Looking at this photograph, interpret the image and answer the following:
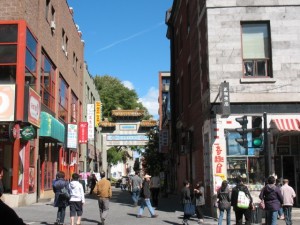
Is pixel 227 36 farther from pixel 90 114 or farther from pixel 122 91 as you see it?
pixel 122 91

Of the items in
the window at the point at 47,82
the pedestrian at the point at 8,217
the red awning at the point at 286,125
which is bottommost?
the pedestrian at the point at 8,217

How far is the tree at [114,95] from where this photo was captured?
7356 centimetres

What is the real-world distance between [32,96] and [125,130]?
4045cm

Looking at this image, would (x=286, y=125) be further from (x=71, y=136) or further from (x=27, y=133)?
(x=71, y=136)

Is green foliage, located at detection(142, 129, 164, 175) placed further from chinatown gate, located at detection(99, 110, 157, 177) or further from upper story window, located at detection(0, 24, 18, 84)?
upper story window, located at detection(0, 24, 18, 84)

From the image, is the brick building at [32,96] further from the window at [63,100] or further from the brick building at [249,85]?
the brick building at [249,85]

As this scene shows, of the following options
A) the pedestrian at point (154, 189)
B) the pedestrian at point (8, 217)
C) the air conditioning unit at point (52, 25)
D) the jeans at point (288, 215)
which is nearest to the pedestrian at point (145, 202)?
the pedestrian at point (154, 189)

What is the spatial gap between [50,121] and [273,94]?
12.3m

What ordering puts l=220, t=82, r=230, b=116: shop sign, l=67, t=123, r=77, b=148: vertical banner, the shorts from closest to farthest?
the shorts < l=220, t=82, r=230, b=116: shop sign < l=67, t=123, r=77, b=148: vertical banner

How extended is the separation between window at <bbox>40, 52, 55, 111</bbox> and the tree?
44.3m

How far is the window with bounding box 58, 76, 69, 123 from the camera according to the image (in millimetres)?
30484

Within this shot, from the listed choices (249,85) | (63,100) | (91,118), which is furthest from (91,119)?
(249,85)

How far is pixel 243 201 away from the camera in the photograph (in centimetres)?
1188

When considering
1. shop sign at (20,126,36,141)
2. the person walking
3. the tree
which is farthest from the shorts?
the tree
